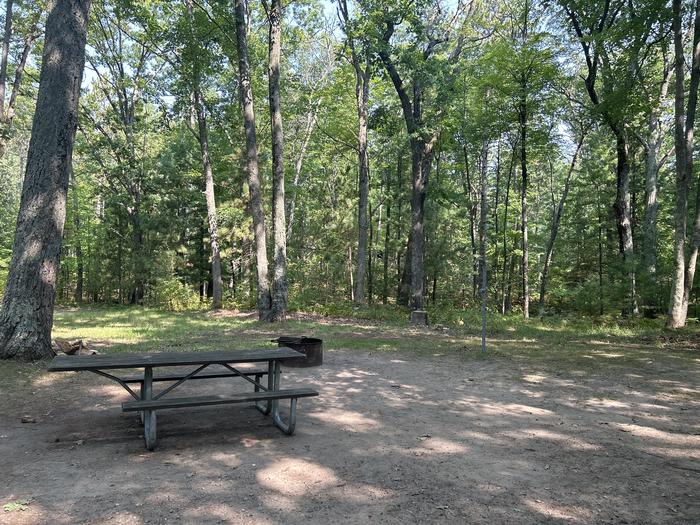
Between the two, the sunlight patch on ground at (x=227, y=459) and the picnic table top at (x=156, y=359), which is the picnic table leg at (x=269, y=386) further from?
the sunlight patch on ground at (x=227, y=459)

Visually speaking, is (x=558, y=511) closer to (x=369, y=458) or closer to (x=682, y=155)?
(x=369, y=458)

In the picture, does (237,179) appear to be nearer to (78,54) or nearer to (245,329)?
(245,329)

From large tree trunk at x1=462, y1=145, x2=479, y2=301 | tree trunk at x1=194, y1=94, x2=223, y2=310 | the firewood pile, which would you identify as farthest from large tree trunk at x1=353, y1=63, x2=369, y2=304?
the firewood pile

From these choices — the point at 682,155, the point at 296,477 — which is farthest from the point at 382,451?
the point at 682,155

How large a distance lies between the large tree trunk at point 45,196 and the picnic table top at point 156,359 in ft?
10.3

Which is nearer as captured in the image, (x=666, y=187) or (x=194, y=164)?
(x=666, y=187)

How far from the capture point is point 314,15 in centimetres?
1794

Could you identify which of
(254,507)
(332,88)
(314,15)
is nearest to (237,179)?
(332,88)

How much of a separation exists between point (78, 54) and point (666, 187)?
23720 millimetres

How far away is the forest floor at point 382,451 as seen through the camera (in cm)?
288

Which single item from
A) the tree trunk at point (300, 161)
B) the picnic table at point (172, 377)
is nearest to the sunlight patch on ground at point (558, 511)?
the picnic table at point (172, 377)

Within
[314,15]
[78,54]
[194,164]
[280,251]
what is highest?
[314,15]

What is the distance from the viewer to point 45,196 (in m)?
6.81

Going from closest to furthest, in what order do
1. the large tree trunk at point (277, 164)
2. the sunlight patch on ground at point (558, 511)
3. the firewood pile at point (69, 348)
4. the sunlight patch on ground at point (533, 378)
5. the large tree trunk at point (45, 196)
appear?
the sunlight patch on ground at point (558, 511) < the large tree trunk at point (45, 196) < the sunlight patch on ground at point (533, 378) < the firewood pile at point (69, 348) < the large tree trunk at point (277, 164)
